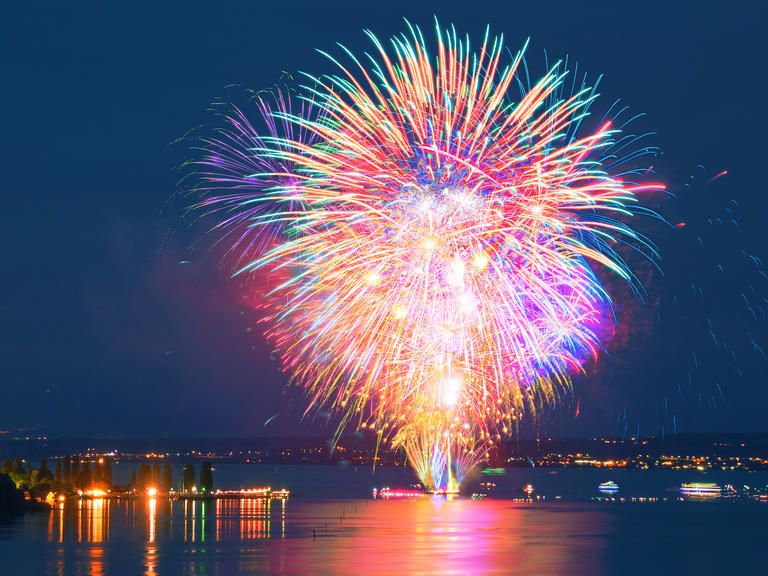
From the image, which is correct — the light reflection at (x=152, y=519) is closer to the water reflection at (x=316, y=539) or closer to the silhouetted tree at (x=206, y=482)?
the water reflection at (x=316, y=539)

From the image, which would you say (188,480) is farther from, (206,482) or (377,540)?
(377,540)

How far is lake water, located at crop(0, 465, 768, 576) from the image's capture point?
71.9 meters

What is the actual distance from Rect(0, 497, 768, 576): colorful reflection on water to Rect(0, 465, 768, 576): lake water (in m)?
0.12

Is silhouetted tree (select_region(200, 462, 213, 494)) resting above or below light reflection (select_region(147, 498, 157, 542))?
above

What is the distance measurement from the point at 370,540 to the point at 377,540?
62cm

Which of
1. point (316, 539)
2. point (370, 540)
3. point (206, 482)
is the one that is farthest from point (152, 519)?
point (206, 482)

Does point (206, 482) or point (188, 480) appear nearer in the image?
point (206, 482)

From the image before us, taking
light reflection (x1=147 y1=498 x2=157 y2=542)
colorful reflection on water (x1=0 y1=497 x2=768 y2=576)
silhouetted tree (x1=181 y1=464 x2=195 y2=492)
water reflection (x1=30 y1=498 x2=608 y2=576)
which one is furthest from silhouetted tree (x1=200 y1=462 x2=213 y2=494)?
colorful reflection on water (x1=0 y1=497 x2=768 y2=576)

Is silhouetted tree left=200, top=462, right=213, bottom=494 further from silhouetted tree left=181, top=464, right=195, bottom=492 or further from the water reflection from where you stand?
the water reflection

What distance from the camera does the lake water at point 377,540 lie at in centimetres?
7194

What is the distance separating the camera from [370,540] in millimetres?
95438

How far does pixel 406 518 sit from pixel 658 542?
124 feet

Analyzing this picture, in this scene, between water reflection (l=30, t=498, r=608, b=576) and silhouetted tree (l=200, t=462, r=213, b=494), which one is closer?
water reflection (l=30, t=498, r=608, b=576)

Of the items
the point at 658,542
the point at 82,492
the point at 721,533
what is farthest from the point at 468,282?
the point at 82,492
